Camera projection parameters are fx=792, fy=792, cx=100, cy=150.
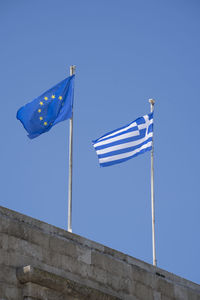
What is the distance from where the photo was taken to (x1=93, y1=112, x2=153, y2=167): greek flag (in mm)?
23375

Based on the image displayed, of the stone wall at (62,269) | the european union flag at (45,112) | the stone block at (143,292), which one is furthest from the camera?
the european union flag at (45,112)

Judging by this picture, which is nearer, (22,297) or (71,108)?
(22,297)

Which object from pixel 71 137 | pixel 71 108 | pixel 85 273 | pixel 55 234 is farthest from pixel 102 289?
pixel 71 108

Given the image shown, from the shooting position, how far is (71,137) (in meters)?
21.3

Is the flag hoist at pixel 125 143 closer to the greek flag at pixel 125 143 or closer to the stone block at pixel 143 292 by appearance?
the greek flag at pixel 125 143

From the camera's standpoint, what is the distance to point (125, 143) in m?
23.6

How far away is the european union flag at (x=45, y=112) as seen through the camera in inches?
893

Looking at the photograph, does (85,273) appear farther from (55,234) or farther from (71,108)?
(71,108)

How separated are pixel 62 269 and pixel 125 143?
720cm

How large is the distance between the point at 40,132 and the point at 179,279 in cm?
587

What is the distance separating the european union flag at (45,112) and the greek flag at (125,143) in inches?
60.0

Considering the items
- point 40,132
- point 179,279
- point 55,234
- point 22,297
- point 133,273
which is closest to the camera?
point 22,297

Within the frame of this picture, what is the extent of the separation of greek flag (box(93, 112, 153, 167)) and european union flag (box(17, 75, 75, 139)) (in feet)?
5.00

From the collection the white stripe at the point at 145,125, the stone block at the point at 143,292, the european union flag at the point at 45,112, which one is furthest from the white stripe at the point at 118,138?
the stone block at the point at 143,292
